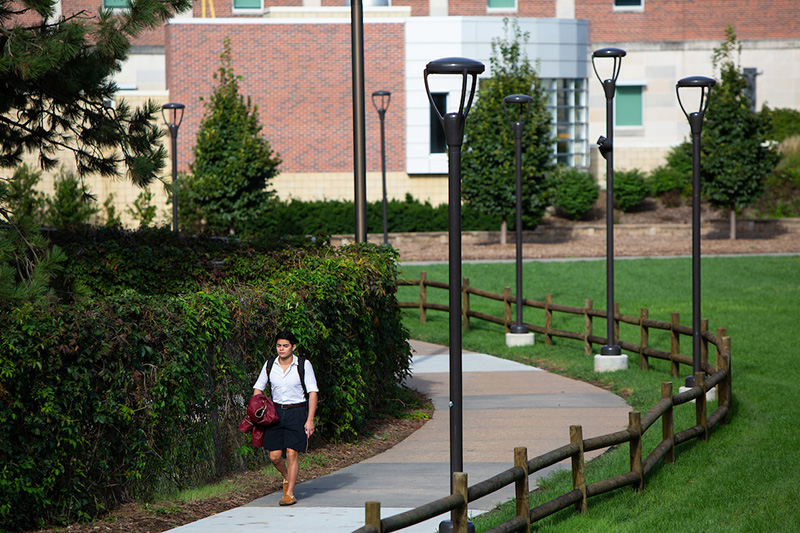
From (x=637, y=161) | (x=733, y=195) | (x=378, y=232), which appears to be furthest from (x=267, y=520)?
(x=637, y=161)

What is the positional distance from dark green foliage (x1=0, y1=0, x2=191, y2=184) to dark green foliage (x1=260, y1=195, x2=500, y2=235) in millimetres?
20762

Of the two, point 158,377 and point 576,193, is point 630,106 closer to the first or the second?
point 576,193

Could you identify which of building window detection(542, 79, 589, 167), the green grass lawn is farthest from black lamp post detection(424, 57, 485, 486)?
building window detection(542, 79, 589, 167)

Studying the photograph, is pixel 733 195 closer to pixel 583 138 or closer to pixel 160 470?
pixel 583 138

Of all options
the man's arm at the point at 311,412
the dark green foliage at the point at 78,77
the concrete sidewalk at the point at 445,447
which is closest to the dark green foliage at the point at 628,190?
the concrete sidewalk at the point at 445,447

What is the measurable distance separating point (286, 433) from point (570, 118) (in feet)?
103

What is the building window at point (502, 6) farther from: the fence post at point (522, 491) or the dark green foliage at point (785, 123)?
the fence post at point (522, 491)

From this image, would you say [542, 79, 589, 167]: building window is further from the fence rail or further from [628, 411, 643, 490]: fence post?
[628, 411, 643, 490]: fence post

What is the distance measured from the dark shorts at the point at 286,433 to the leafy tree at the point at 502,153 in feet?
77.4

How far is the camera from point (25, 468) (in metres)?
7.18

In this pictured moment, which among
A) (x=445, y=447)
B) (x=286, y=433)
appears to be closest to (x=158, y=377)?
(x=286, y=433)

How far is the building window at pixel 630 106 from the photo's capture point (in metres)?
43.9

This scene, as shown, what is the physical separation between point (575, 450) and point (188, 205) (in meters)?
24.5

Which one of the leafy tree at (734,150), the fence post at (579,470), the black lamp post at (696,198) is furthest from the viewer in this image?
the leafy tree at (734,150)
